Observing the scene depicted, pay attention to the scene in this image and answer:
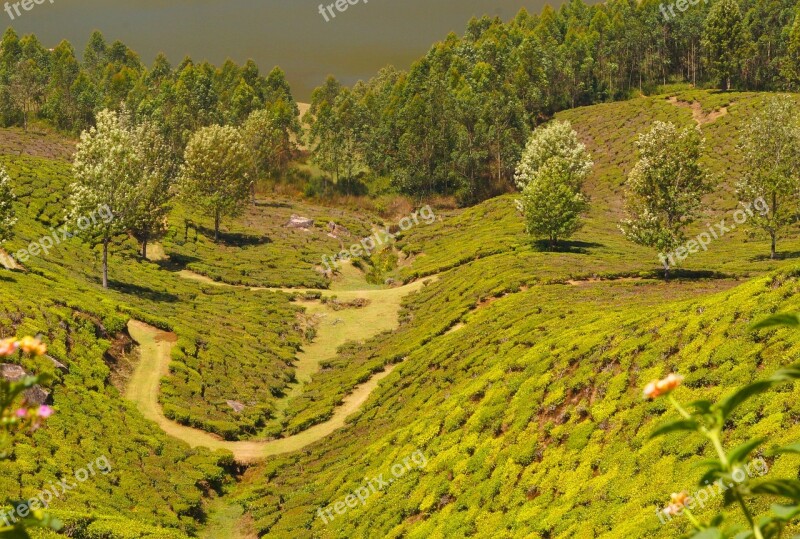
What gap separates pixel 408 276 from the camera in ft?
298

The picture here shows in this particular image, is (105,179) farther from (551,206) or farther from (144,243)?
(551,206)

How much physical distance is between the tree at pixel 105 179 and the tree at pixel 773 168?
61224mm

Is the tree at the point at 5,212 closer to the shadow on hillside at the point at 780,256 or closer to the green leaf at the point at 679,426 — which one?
the green leaf at the point at 679,426

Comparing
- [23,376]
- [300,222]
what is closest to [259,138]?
[300,222]

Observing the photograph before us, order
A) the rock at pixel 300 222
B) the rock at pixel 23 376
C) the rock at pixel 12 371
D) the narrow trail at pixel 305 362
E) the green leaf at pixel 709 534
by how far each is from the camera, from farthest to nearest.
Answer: the rock at pixel 300 222
the narrow trail at pixel 305 362
the rock at pixel 23 376
the rock at pixel 12 371
the green leaf at pixel 709 534

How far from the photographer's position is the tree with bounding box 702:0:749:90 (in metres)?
153

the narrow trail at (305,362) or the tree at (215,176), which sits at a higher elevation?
the tree at (215,176)

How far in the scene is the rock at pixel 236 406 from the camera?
53.5m

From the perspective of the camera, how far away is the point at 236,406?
54.1 metres

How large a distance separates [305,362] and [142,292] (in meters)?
19.7

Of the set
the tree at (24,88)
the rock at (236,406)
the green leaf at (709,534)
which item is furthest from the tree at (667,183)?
the tree at (24,88)

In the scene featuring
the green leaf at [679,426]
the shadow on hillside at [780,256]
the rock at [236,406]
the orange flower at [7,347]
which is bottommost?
the rock at [236,406]

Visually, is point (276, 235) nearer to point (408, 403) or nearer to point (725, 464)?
point (408, 403)

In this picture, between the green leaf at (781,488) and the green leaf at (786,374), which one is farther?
the green leaf at (781,488)
